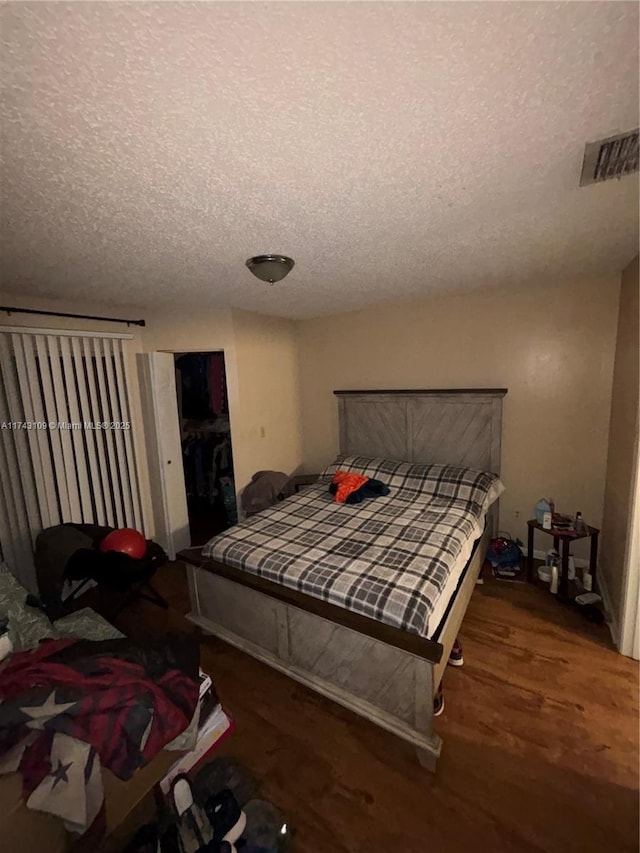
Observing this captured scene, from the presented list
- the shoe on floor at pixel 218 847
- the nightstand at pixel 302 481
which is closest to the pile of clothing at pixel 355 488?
the nightstand at pixel 302 481

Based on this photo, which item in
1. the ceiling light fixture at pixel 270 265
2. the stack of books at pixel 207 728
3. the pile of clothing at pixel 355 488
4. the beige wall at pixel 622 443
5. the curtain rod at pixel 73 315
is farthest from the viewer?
the pile of clothing at pixel 355 488

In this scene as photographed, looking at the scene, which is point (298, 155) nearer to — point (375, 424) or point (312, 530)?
point (312, 530)

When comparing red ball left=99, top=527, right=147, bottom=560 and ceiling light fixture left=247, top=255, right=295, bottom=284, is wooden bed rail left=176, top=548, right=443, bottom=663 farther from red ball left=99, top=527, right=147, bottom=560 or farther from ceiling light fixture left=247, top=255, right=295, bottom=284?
ceiling light fixture left=247, top=255, right=295, bottom=284

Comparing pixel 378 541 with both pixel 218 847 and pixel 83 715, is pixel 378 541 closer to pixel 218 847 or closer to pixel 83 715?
pixel 218 847

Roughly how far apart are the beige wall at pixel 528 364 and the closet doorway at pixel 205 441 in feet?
5.53

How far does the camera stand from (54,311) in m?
2.74

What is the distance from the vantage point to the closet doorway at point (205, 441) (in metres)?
3.76

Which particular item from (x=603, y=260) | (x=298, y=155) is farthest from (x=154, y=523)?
(x=603, y=260)

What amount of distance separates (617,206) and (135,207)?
2050 millimetres

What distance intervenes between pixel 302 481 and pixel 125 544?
1.89 m

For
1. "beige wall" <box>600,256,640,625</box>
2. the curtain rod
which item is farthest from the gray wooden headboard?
the curtain rod

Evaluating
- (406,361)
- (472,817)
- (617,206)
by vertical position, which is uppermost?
(617,206)

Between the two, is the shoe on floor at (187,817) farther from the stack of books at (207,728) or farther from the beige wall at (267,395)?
the beige wall at (267,395)

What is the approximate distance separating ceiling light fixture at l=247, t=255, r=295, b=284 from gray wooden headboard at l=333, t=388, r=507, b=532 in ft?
6.37
